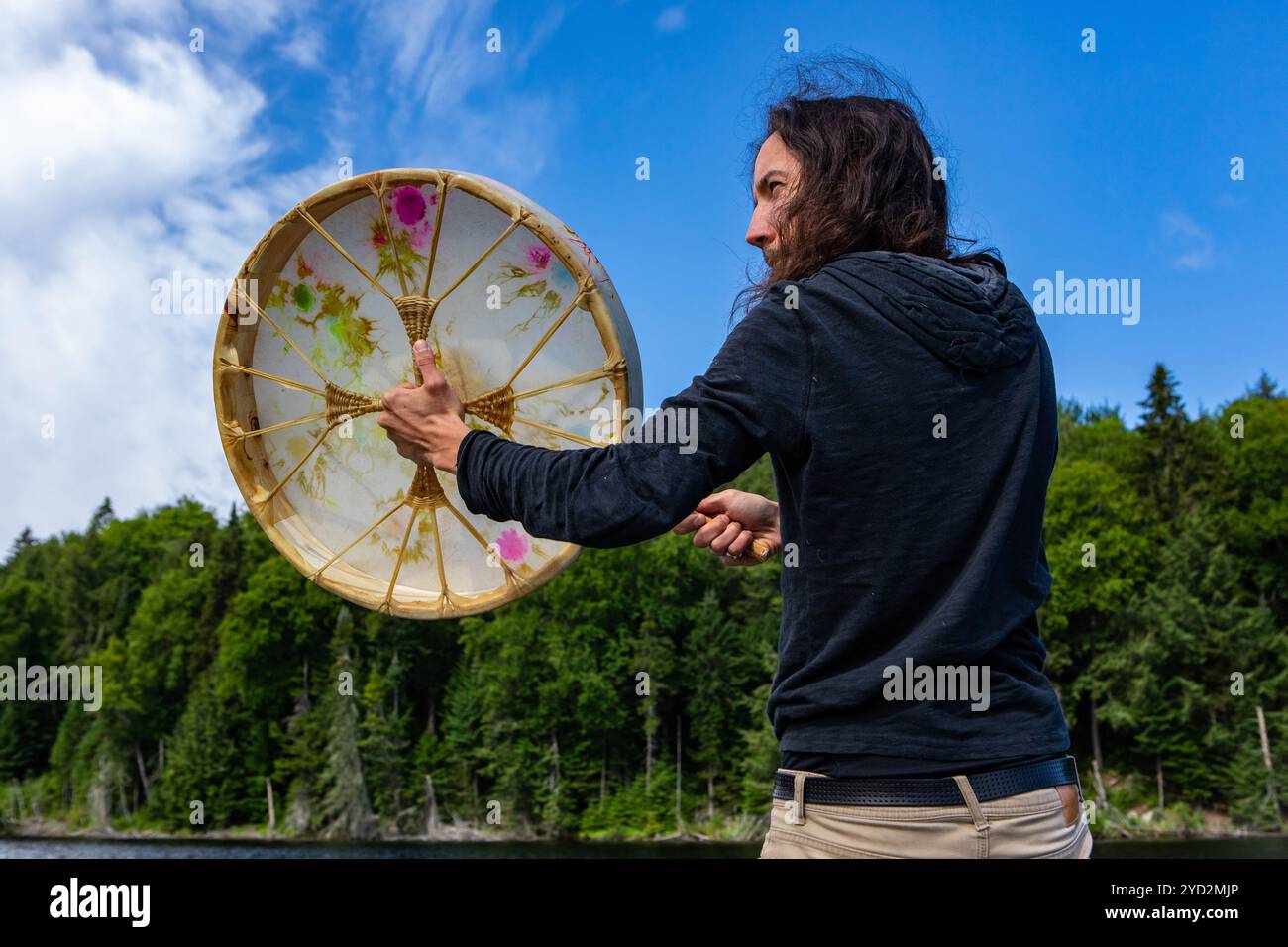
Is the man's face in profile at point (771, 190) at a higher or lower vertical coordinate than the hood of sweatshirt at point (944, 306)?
higher

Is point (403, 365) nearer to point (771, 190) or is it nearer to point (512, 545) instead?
point (512, 545)

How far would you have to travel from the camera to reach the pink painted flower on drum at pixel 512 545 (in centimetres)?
407

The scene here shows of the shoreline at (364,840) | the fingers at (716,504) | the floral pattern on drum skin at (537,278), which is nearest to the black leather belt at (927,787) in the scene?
the fingers at (716,504)

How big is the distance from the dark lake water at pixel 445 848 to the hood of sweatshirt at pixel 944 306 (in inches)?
1634

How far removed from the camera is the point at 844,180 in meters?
2.59

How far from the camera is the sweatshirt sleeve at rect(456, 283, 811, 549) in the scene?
224cm

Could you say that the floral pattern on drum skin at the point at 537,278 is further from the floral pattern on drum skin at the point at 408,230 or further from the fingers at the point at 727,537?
the fingers at the point at 727,537

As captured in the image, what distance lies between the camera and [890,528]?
88.4 inches

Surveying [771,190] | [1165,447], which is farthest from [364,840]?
[771,190]

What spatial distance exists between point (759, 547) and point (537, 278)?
1.25 metres

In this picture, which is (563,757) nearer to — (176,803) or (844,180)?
(176,803)

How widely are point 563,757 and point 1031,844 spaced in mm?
53255

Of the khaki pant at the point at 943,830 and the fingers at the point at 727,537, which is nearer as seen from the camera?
the khaki pant at the point at 943,830
